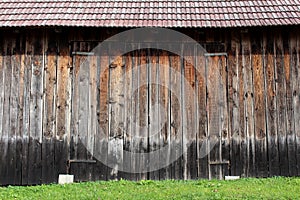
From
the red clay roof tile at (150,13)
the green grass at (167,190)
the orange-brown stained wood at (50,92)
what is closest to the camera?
the green grass at (167,190)

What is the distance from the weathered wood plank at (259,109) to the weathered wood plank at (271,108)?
0.30ft

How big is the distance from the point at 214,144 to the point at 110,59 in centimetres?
302

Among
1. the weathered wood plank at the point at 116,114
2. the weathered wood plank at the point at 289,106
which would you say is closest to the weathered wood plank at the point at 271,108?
the weathered wood plank at the point at 289,106

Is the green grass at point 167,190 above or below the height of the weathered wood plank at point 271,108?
below

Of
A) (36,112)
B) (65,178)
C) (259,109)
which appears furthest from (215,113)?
(36,112)

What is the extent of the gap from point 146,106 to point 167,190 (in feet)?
6.93

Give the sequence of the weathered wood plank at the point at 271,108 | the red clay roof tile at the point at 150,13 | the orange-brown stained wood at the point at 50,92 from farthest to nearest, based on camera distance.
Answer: the orange-brown stained wood at the point at 50,92, the weathered wood plank at the point at 271,108, the red clay roof tile at the point at 150,13

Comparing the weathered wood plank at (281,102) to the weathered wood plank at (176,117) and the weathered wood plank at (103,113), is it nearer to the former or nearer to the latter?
the weathered wood plank at (176,117)

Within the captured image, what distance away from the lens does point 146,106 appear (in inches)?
363

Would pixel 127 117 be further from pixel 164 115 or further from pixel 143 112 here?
pixel 164 115

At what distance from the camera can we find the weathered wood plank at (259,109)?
9078 millimetres

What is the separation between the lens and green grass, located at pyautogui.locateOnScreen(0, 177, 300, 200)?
7.39 meters

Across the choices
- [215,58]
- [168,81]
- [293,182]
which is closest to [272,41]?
[215,58]

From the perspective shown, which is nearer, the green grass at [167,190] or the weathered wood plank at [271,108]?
the green grass at [167,190]
